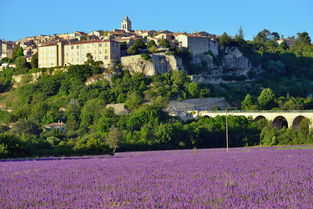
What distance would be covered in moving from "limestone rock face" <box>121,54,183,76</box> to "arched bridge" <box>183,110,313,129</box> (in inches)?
420

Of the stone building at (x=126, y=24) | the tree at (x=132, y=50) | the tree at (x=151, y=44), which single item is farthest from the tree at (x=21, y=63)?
the stone building at (x=126, y=24)

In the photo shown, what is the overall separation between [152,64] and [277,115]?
19.7 meters

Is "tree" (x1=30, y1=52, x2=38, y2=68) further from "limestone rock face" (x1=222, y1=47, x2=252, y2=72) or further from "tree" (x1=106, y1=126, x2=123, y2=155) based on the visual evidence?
"tree" (x1=106, y1=126, x2=123, y2=155)

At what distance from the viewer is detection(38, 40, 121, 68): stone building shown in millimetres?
69875

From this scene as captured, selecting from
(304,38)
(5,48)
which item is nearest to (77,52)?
(5,48)

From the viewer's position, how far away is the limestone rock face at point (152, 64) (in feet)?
222

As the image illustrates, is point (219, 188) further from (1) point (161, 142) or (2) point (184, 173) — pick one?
(1) point (161, 142)

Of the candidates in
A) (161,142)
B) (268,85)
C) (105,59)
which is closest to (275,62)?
(268,85)

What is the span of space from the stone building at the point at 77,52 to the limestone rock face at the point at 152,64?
6.58 feet

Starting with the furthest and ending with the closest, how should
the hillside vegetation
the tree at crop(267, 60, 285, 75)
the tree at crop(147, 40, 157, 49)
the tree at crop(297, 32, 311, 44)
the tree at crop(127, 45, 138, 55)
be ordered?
the tree at crop(297, 32, 311, 44), the tree at crop(267, 60, 285, 75), the tree at crop(147, 40, 157, 49), the tree at crop(127, 45, 138, 55), the hillside vegetation

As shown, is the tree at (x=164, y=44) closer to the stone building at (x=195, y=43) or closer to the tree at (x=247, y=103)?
the stone building at (x=195, y=43)

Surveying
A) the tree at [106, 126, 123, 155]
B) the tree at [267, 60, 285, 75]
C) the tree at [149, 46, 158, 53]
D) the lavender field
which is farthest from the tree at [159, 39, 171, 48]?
the lavender field

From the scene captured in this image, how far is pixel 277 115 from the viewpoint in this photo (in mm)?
54000

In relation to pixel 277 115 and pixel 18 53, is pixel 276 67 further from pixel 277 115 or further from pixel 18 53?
pixel 18 53
